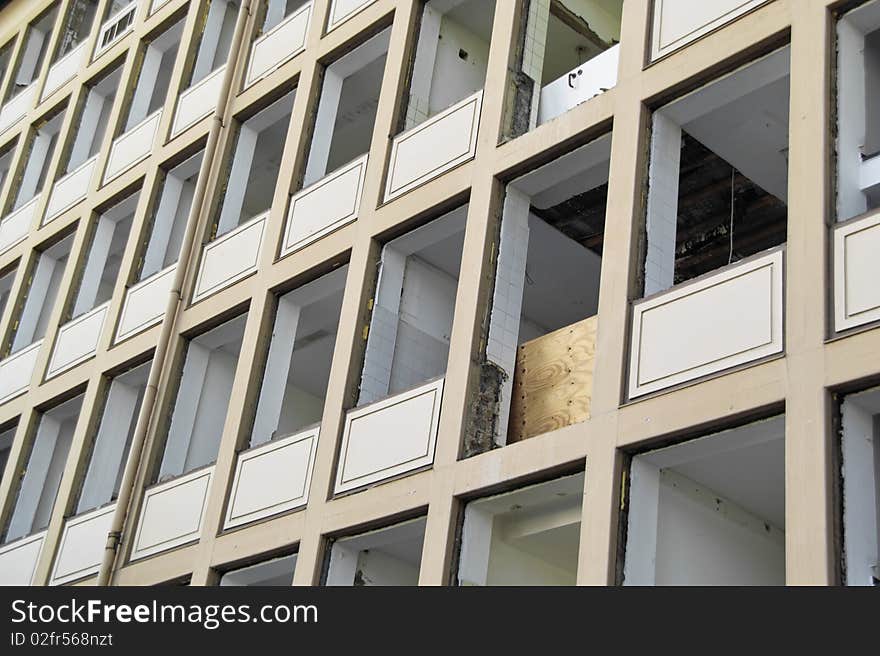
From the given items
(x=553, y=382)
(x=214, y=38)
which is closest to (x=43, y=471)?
(x=214, y=38)

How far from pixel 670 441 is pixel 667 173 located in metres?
2.80

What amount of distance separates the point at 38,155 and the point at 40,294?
12.1ft

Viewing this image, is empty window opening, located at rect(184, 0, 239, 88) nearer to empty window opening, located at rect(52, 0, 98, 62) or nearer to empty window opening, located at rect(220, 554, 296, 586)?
empty window opening, located at rect(52, 0, 98, 62)

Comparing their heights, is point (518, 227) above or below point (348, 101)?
below

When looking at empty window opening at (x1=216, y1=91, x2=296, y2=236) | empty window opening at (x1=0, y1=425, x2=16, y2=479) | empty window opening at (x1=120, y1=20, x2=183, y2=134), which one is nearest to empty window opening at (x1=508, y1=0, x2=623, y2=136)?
empty window opening at (x1=216, y1=91, x2=296, y2=236)

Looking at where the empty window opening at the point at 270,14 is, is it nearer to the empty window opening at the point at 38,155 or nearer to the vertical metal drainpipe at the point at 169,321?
the vertical metal drainpipe at the point at 169,321

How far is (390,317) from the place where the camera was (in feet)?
50.5

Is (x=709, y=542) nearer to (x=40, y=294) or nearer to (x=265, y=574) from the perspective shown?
(x=265, y=574)

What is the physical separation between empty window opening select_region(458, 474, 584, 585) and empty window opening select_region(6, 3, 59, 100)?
17286 mm

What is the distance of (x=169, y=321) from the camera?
1817cm

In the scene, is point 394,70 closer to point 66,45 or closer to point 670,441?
point 670,441

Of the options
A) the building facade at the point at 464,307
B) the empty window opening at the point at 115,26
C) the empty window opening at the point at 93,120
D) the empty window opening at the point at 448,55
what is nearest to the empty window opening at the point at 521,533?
the building facade at the point at 464,307

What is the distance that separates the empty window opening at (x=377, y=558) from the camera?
14039mm
